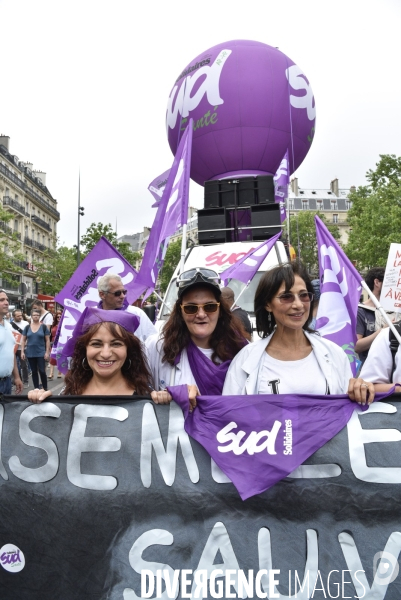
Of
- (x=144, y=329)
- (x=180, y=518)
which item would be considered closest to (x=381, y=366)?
(x=180, y=518)

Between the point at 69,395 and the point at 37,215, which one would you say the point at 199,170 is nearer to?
the point at 69,395

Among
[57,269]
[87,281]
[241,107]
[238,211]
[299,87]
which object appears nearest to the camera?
[87,281]

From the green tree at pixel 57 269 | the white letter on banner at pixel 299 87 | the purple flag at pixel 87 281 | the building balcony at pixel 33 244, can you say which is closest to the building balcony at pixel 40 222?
the building balcony at pixel 33 244

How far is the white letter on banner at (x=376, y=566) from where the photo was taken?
2414mm

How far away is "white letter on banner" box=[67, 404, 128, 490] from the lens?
8.77 feet

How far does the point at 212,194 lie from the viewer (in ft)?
37.4

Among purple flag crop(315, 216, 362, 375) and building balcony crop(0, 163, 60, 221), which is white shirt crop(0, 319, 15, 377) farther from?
building balcony crop(0, 163, 60, 221)

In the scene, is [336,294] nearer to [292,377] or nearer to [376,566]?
[292,377]

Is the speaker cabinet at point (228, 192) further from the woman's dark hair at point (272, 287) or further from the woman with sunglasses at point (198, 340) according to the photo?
the woman's dark hair at point (272, 287)

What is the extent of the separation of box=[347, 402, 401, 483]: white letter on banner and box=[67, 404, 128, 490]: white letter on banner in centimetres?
110

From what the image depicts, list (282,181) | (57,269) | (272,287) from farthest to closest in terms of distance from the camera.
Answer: (57,269) → (282,181) → (272,287)

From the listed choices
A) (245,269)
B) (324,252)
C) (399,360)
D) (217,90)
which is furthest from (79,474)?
(217,90)

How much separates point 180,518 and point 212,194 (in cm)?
937

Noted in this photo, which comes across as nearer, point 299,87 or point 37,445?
point 37,445
